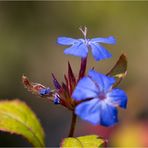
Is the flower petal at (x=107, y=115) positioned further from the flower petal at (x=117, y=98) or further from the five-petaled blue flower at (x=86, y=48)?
the five-petaled blue flower at (x=86, y=48)

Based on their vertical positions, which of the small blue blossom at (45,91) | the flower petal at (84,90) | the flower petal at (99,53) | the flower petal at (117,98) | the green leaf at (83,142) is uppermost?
the flower petal at (99,53)

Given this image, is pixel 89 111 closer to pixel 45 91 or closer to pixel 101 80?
pixel 101 80

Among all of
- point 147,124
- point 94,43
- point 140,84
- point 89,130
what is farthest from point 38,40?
point 94,43

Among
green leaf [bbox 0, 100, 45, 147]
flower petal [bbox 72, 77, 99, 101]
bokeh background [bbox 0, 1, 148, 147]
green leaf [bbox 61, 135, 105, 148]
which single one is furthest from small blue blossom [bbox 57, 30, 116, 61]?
bokeh background [bbox 0, 1, 148, 147]

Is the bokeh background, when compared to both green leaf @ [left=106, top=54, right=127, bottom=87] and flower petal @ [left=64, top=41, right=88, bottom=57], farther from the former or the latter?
flower petal @ [left=64, top=41, right=88, bottom=57]

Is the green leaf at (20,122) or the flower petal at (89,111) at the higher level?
the flower petal at (89,111)

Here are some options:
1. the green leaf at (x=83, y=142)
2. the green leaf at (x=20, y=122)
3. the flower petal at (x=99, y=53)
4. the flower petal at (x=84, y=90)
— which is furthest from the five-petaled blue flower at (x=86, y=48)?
the green leaf at (x=20, y=122)

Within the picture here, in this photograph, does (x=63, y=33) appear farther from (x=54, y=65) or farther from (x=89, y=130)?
(x=89, y=130)
